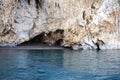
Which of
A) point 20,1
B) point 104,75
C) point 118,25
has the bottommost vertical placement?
point 104,75

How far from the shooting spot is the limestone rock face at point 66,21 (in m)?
46.6

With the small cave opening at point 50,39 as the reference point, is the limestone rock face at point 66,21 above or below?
above

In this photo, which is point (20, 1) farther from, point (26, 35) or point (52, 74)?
point (52, 74)

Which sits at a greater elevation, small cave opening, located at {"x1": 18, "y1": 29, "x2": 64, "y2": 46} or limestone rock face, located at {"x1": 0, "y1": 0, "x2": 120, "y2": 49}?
limestone rock face, located at {"x1": 0, "y1": 0, "x2": 120, "y2": 49}

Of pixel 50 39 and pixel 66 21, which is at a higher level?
pixel 66 21

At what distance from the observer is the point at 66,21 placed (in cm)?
5006

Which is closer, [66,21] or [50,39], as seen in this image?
[66,21]

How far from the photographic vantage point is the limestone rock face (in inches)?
1836

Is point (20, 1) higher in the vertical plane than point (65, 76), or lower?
higher

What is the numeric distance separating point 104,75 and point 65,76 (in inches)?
126

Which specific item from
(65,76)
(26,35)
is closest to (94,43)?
(26,35)

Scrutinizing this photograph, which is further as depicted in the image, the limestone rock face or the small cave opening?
the small cave opening

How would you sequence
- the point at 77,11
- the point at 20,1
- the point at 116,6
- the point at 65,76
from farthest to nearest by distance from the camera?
the point at 116,6 → the point at 77,11 → the point at 20,1 → the point at 65,76

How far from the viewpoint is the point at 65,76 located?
23734mm
